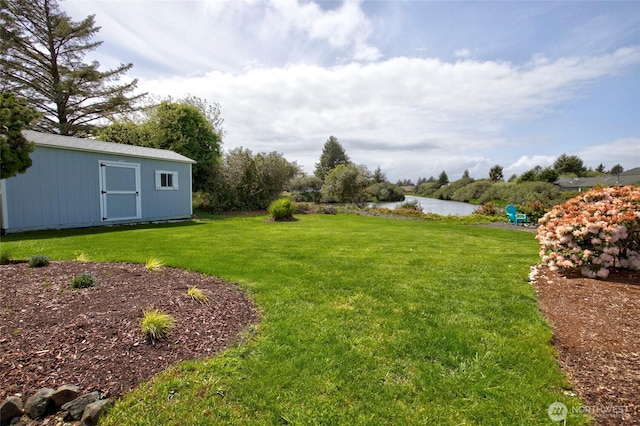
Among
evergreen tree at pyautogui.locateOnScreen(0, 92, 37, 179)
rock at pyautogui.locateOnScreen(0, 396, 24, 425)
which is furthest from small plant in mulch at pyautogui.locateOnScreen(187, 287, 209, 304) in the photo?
evergreen tree at pyautogui.locateOnScreen(0, 92, 37, 179)

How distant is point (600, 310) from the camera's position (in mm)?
3273

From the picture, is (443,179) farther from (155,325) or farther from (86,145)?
(155,325)

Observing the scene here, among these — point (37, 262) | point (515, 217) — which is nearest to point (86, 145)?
point (37, 262)

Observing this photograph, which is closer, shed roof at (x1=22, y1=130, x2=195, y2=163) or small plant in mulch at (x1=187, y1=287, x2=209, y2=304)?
small plant in mulch at (x1=187, y1=287, x2=209, y2=304)

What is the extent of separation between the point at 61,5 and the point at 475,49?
2377cm

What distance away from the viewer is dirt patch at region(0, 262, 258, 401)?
2098 mm

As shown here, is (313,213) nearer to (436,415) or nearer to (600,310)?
(600,310)

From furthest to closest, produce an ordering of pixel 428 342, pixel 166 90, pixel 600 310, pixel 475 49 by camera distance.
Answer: pixel 166 90
pixel 475 49
pixel 600 310
pixel 428 342

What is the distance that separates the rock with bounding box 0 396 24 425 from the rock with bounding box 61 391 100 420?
24cm

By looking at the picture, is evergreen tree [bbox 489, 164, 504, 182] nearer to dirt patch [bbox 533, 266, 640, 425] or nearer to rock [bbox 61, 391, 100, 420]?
dirt patch [bbox 533, 266, 640, 425]

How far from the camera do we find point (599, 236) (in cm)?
430

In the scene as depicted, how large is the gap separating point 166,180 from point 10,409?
11281 mm

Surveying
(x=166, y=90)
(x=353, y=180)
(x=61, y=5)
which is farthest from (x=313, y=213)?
(x=61, y=5)
